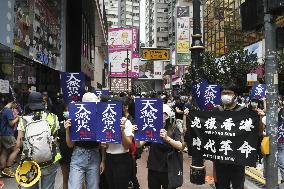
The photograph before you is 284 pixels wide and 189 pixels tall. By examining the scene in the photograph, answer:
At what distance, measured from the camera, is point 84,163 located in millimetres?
5922

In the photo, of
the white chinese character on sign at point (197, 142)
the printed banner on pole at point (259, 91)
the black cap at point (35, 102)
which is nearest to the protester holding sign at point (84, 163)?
the black cap at point (35, 102)

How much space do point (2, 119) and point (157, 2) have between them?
A: 11559cm

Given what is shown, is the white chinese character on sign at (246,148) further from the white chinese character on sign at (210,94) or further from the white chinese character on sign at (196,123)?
the white chinese character on sign at (210,94)

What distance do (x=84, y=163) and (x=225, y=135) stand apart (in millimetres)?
1951

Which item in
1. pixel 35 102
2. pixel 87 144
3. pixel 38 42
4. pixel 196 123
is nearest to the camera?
pixel 35 102

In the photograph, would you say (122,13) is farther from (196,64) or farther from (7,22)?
(196,64)

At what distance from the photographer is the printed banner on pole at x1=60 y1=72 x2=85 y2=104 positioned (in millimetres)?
8188

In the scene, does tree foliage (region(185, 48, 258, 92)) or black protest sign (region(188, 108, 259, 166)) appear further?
tree foliage (region(185, 48, 258, 92))

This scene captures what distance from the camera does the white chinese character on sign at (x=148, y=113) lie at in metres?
5.80

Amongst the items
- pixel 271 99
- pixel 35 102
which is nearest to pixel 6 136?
pixel 35 102

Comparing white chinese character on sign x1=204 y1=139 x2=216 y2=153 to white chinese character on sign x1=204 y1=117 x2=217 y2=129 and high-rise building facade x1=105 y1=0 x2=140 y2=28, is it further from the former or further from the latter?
high-rise building facade x1=105 y1=0 x2=140 y2=28

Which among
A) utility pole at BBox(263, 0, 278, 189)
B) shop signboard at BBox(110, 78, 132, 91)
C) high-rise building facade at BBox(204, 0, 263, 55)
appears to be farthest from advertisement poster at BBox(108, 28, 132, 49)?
utility pole at BBox(263, 0, 278, 189)

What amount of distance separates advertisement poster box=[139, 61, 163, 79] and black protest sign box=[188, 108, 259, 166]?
84.7 metres

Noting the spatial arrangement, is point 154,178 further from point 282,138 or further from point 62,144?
point 282,138
